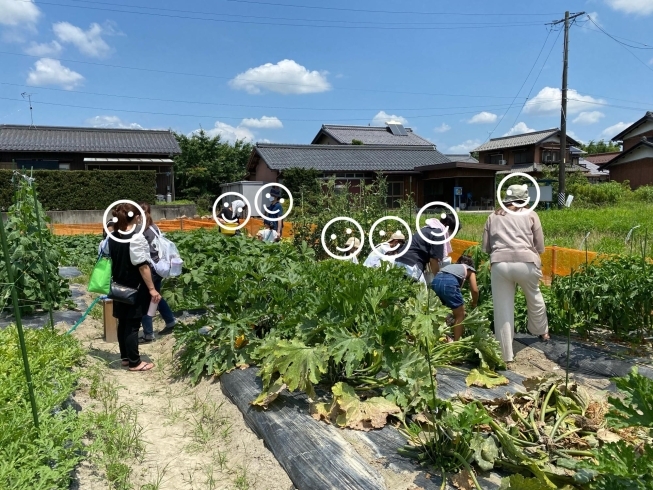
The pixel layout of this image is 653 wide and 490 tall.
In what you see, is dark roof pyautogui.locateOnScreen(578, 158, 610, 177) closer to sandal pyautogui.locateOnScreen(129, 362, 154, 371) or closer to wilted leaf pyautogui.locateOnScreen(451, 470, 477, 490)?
sandal pyautogui.locateOnScreen(129, 362, 154, 371)

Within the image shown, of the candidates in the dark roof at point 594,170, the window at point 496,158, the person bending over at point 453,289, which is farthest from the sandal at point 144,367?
the dark roof at point 594,170

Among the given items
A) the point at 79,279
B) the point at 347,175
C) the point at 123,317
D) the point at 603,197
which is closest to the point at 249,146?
the point at 347,175

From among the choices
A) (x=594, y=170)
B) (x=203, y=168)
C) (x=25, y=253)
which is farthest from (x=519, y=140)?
(x=25, y=253)

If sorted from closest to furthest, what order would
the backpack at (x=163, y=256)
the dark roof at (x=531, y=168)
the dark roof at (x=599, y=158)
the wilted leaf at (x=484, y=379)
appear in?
the wilted leaf at (x=484, y=379)
the backpack at (x=163, y=256)
the dark roof at (x=531, y=168)
the dark roof at (x=599, y=158)

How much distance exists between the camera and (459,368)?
12.2ft

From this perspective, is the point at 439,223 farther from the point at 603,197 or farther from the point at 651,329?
the point at 603,197

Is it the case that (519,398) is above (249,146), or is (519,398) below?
below

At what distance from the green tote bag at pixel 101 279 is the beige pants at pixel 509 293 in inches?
135

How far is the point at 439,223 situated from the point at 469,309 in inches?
38.1

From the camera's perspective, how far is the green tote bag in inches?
180

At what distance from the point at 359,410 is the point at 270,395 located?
586mm

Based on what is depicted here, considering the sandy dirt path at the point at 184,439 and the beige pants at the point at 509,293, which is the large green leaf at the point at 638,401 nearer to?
the sandy dirt path at the point at 184,439

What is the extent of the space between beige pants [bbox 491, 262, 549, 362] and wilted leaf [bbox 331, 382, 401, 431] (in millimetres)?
1662

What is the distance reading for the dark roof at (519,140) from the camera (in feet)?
119
